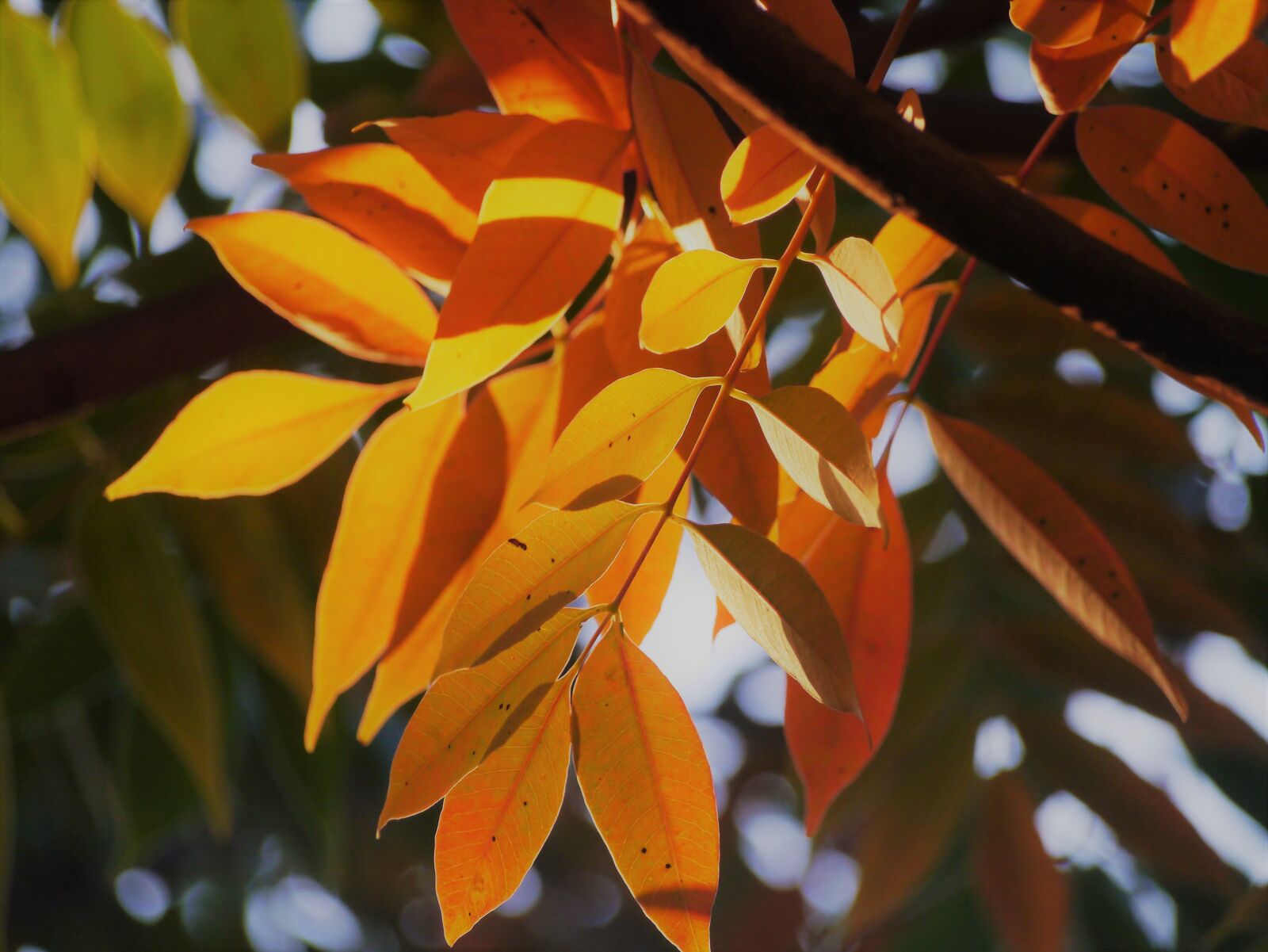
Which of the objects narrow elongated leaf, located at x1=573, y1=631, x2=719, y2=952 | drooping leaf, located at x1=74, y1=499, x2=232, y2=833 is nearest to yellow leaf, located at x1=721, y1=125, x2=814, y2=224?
narrow elongated leaf, located at x1=573, y1=631, x2=719, y2=952

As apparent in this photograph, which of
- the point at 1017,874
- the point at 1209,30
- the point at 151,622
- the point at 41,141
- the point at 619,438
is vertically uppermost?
the point at 1209,30

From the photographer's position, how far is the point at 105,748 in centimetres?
85

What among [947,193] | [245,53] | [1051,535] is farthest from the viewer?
[245,53]

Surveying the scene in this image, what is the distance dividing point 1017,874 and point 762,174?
593 millimetres

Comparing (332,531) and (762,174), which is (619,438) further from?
(332,531)

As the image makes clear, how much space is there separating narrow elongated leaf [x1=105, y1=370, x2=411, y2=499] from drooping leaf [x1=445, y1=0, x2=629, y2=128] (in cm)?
11

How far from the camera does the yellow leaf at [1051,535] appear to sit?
0.30 m

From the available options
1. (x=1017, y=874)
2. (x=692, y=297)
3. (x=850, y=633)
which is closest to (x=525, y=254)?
(x=692, y=297)

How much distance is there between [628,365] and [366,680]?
1.12 metres

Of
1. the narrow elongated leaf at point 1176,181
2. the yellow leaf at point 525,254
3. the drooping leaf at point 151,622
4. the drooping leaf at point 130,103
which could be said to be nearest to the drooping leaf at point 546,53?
the yellow leaf at point 525,254

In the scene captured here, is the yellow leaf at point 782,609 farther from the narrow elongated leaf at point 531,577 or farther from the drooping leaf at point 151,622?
the drooping leaf at point 151,622

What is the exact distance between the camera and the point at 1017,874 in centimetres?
70

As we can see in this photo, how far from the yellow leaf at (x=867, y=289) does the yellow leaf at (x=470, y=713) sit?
103mm

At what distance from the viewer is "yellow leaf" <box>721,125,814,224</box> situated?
9.7 inches
